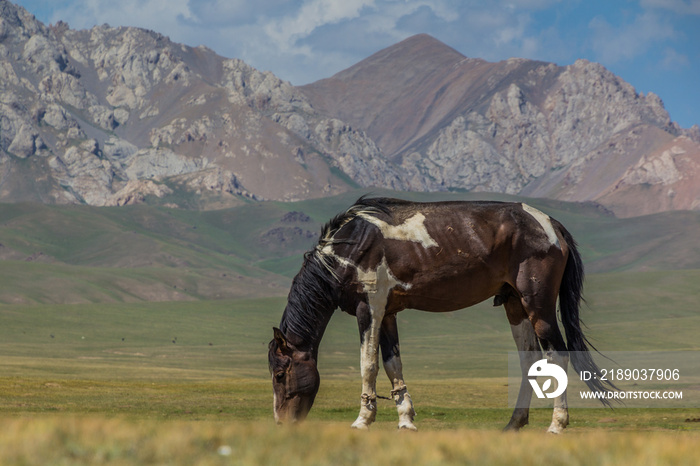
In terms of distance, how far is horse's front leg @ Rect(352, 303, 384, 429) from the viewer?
10188mm

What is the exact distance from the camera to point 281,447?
554cm

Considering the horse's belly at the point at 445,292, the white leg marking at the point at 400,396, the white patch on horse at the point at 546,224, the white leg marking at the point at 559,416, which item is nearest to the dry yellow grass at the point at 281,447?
the white leg marking at the point at 400,396

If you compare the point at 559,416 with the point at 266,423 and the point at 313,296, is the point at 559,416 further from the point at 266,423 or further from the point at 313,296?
the point at 266,423

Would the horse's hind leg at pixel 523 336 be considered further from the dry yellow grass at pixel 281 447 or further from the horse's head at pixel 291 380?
the dry yellow grass at pixel 281 447

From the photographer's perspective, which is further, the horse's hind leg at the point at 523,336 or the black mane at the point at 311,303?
the horse's hind leg at the point at 523,336

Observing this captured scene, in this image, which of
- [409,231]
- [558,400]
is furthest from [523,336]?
[409,231]

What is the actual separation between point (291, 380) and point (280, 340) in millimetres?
521

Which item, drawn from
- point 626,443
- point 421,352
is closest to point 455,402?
point 626,443

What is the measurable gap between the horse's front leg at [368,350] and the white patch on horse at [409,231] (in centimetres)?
101

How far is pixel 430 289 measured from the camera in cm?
1063

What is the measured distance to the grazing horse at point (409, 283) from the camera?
10305 millimetres

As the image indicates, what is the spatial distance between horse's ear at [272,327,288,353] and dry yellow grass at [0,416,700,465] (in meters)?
3.78

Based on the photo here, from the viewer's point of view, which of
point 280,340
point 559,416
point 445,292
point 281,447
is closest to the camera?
point 281,447

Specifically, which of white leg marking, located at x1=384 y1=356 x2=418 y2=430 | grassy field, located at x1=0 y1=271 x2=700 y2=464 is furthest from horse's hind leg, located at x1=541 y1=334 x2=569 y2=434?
white leg marking, located at x1=384 y1=356 x2=418 y2=430
